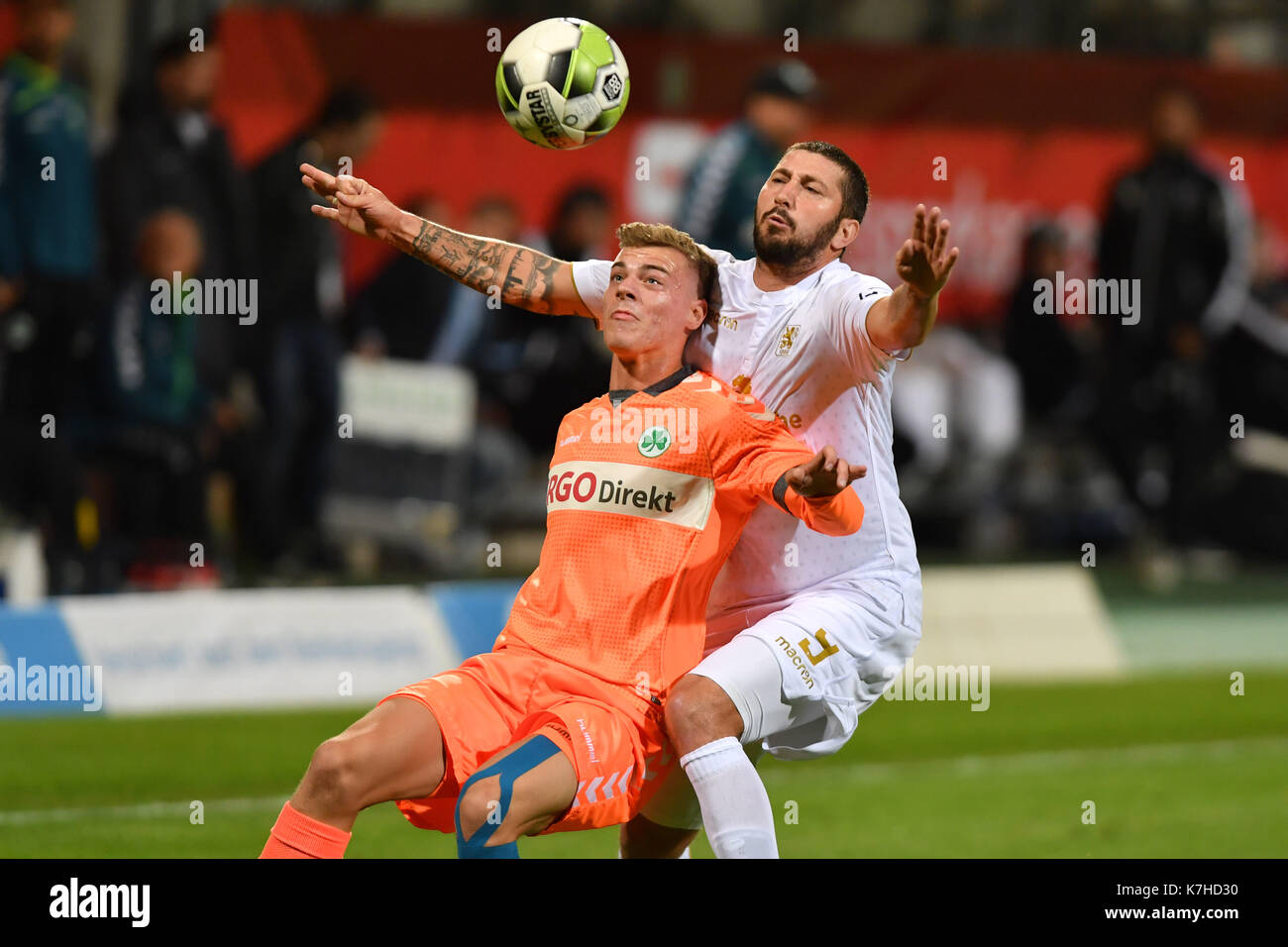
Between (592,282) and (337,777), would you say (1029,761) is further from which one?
(337,777)

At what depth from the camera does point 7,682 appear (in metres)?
9.86

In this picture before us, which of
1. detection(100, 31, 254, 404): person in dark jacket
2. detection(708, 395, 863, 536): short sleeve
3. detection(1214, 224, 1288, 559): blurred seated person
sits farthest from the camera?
detection(1214, 224, 1288, 559): blurred seated person

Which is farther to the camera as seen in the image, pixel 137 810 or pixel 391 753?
pixel 137 810

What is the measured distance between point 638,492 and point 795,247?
983mm

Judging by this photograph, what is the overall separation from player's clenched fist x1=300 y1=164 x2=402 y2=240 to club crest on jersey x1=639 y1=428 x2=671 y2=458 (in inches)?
44.0

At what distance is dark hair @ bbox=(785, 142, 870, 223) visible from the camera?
5.88 m

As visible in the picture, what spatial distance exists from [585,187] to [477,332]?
1345 mm

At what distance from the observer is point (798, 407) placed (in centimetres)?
588

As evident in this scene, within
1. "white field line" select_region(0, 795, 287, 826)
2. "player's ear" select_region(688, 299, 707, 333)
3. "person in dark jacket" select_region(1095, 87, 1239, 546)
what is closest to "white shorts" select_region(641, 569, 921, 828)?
"player's ear" select_region(688, 299, 707, 333)

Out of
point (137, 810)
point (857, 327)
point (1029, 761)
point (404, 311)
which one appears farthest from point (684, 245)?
point (404, 311)

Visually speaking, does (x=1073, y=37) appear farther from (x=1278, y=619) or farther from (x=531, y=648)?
(x=531, y=648)

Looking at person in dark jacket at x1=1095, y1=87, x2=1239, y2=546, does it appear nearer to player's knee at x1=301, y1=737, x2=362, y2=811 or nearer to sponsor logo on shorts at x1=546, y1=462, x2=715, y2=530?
sponsor logo on shorts at x1=546, y1=462, x2=715, y2=530

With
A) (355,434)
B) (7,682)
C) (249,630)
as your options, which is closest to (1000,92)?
(355,434)

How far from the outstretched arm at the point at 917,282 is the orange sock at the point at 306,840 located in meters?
2.10
